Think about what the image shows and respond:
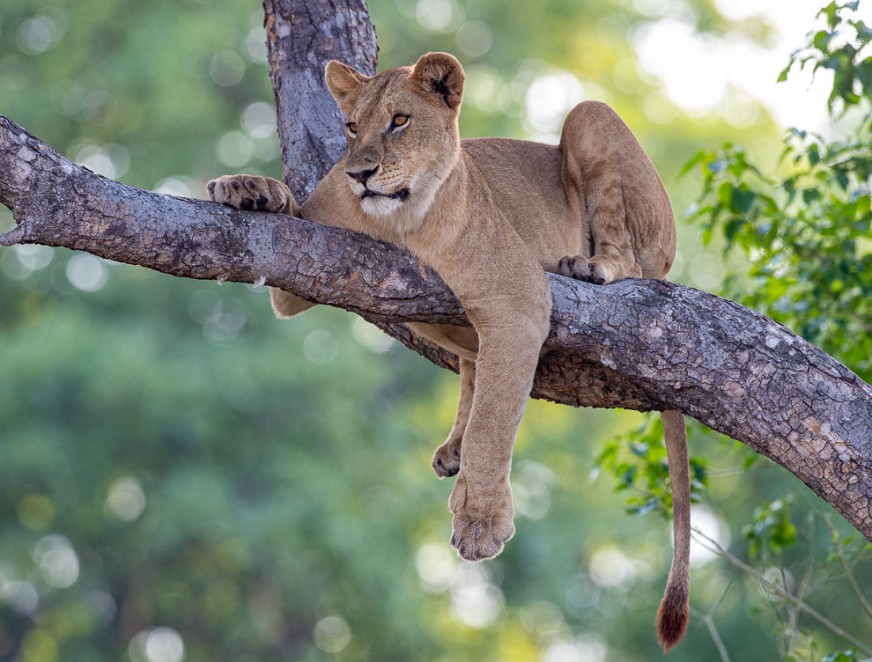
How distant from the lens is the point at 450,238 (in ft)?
14.2

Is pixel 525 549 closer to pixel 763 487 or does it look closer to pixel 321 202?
pixel 763 487

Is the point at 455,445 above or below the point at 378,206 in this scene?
below

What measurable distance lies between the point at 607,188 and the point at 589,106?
1.26 ft

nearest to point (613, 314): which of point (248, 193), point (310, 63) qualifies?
point (248, 193)

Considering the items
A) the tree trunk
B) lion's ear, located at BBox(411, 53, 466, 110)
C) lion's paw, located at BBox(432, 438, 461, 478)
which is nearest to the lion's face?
lion's ear, located at BBox(411, 53, 466, 110)

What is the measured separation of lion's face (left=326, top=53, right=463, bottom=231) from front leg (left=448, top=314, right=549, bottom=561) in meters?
0.51

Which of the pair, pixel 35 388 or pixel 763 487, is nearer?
pixel 35 388

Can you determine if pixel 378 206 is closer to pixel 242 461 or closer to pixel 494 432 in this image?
pixel 494 432

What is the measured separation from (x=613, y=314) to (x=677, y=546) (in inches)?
39.7

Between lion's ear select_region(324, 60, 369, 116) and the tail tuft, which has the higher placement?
lion's ear select_region(324, 60, 369, 116)

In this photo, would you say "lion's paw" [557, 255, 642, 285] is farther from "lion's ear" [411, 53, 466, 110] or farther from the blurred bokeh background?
the blurred bokeh background

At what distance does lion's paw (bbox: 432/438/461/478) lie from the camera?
16.9ft

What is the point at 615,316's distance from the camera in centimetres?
431

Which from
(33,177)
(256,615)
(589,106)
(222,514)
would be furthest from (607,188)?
(256,615)
